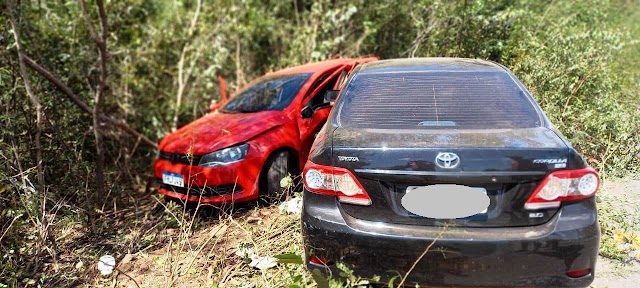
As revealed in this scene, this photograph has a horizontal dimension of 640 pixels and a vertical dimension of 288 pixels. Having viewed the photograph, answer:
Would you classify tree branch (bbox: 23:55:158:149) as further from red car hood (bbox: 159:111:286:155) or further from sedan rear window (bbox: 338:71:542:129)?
sedan rear window (bbox: 338:71:542:129)

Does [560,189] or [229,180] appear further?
[229,180]

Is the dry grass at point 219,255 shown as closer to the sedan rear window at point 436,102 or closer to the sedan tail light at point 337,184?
the sedan tail light at point 337,184

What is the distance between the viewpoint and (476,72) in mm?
3082

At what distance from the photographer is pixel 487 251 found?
212cm

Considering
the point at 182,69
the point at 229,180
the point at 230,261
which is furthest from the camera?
the point at 182,69

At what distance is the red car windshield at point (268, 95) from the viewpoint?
16.0ft

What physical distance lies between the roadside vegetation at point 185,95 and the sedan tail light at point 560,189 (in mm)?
967

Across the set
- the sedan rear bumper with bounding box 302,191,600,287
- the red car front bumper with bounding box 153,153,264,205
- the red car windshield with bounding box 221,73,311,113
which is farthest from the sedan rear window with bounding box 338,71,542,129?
the red car windshield with bounding box 221,73,311,113

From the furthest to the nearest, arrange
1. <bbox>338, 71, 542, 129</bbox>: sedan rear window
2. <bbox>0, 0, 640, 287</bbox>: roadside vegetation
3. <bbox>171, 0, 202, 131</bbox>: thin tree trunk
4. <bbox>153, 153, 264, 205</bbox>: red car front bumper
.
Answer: <bbox>171, 0, 202, 131</bbox>: thin tree trunk, <bbox>153, 153, 264, 205</bbox>: red car front bumper, <bbox>0, 0, 640, 287</bbox>: roadside vegetation, <bbox>338, 71, 542, 129</bbox>: sedan rear window

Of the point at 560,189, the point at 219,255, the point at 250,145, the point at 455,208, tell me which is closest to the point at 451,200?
the point at 455,208

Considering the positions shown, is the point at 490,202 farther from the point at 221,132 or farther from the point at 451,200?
the point at 221,132

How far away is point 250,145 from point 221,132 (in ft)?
1.29

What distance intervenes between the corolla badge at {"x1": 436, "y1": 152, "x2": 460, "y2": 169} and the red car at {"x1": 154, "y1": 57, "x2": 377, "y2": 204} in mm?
2021

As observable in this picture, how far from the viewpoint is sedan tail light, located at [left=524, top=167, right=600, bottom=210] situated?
84.5 inches
